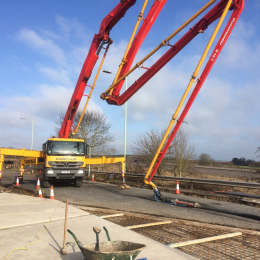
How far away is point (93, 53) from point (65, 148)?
17.7 ft

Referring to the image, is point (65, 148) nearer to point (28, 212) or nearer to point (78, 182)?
point (78, 182)

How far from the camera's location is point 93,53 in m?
13.7

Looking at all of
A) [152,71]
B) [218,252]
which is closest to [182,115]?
[152,71]

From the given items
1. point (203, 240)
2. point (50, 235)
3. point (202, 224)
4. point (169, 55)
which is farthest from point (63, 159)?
point (203, 240)

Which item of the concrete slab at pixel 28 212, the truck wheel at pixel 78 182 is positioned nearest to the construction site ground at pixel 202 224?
the concrete slab at pixel 28 212

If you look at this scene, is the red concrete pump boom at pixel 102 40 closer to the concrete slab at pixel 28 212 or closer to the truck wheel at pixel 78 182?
the truck wheel at pixel 78 182

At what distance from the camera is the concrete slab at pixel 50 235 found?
4027mm

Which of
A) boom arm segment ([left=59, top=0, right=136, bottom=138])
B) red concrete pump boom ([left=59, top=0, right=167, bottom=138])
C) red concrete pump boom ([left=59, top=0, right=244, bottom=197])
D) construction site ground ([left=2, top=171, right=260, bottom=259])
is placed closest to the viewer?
construction site ground ([left=2, top=171, right=260, bottom=259])

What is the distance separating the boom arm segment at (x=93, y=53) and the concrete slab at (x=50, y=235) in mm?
8048

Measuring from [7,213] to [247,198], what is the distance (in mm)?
9280

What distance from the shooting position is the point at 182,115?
959 centimetres

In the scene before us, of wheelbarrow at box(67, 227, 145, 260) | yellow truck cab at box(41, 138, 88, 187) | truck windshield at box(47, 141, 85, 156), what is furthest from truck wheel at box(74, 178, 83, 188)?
wheelbarrow at box(67, 227, 145, 260)

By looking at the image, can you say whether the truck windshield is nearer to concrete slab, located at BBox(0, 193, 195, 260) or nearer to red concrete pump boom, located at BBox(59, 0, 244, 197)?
red concrete pump boom, located at BBox(59, 0, 244, 197)

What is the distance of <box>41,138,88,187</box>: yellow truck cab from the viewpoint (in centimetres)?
1372
